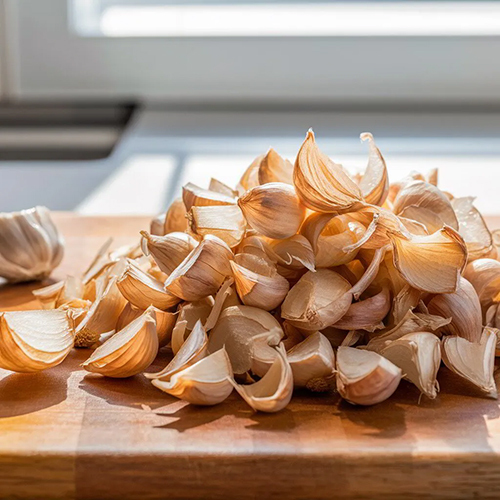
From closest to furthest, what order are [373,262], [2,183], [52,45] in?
[373,262], [2,183], [52,45]

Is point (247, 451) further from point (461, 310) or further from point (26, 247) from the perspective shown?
point (26, 247)

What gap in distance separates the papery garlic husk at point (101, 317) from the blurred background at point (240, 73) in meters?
0.81

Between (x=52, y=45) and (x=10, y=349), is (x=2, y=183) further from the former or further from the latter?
(x=10, y=349)

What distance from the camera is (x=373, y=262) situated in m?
0.53

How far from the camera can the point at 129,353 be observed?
20.6 inches

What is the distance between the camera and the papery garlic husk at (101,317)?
592mm

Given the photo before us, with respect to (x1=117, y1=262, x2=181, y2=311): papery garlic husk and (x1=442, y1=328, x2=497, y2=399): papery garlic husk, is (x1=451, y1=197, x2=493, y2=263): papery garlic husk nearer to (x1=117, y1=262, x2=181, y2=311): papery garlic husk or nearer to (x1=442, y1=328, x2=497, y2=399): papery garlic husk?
(x1=442, y1=328, x2=497, y2=399): papery garlic husk

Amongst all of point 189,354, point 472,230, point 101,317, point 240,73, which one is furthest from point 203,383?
point 240,73

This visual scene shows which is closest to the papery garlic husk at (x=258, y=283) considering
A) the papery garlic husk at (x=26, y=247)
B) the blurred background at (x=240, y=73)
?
the papery garlic husk at (x=26, y=247)

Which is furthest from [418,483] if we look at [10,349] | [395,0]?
[395,0]

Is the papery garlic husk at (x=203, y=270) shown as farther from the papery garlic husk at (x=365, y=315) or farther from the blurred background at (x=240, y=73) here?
the blurred background at (x=240, y=73)

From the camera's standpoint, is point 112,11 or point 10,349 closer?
point 10,349

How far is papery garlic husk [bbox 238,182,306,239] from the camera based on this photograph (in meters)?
0.54

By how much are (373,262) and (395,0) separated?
46.7 inches
